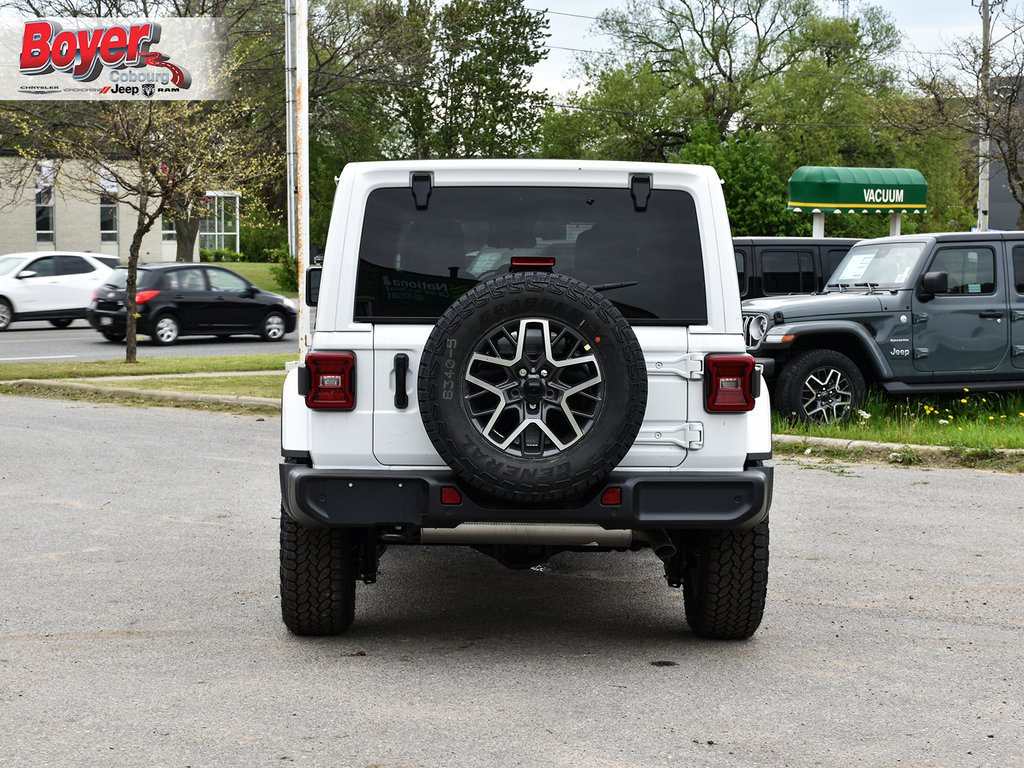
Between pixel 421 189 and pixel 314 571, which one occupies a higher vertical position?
pixel 421 189

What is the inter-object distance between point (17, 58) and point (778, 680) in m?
39.1

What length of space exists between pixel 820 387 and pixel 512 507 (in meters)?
8.01

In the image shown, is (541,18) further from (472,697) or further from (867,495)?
(472,697)

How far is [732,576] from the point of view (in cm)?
546

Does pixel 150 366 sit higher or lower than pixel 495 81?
lower

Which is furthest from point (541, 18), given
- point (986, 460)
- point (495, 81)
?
point (986, 460)

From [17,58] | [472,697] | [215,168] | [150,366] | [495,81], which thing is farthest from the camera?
[495,81]

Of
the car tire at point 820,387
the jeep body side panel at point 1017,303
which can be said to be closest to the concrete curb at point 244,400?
the car tire at point 820,387

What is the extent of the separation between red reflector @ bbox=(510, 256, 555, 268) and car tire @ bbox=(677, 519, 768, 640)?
1293 mm

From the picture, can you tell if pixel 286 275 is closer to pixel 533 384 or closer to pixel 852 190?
pixel 852 190

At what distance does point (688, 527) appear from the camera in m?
5.12

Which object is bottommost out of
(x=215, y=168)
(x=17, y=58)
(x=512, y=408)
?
(x=512, y=408)

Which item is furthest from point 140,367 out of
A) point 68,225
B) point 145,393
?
point 68,225

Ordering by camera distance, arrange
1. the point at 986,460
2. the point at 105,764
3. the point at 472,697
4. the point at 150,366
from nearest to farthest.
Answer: the point at 105,764 < the point at 472,697 < the point at 986,460 < the point at 150,366
